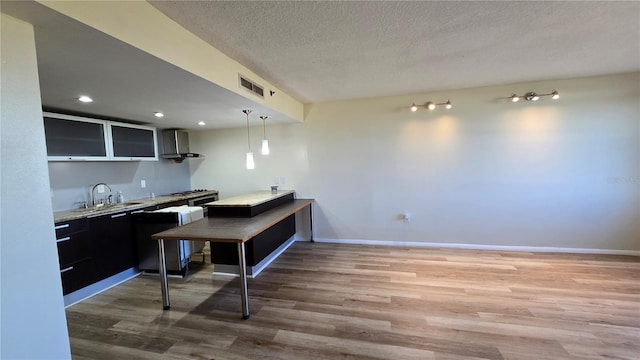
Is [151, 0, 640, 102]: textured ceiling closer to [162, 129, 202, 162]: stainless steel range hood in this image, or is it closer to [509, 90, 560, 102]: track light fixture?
[509, 90, 560, 102]: track light fixture

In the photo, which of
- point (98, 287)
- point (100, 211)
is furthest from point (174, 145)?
point (98, 287)

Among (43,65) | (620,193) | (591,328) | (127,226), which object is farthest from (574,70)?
(127,226)

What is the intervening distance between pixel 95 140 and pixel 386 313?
3.93m

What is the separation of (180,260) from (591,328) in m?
4.01

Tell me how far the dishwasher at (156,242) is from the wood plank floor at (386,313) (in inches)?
7.2

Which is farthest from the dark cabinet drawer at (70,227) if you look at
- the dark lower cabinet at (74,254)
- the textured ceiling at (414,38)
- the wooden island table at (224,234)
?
the textured ceiling at (414,38)

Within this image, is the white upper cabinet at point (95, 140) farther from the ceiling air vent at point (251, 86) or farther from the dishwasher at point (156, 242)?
the ceiling air vent at point (251, 86)

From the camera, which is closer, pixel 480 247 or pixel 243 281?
pixel 243 281

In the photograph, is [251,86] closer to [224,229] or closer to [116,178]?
[224,229]

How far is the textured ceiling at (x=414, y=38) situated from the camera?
5.62 ft

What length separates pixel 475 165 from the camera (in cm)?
384

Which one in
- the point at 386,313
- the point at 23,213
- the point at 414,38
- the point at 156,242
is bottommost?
the point at 386,313

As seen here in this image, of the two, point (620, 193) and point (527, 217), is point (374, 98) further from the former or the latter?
point (620, 193)

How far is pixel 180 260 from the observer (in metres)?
3.22
